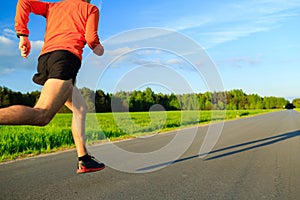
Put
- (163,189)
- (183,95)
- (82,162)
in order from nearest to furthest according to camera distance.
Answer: (82,162) → (163,189) → (183,95)

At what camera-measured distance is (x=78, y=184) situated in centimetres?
436

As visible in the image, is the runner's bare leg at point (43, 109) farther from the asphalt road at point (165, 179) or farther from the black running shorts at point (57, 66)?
the asphalt road at point (165, 179)

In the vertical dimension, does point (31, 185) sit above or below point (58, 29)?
below

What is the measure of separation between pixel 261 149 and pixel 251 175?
3.38m

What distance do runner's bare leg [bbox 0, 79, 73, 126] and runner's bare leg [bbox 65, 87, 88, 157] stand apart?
53 centimetres

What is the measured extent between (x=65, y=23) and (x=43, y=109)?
725 millimetres

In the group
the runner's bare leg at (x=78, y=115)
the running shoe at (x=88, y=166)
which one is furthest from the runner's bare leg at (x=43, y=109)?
the running shoe at (x=88, y=166)

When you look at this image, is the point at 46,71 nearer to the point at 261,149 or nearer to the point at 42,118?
the point at 42,118

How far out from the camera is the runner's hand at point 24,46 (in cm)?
240

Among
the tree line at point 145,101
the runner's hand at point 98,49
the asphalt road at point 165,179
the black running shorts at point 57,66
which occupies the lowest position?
the asphalt road at point 165,179

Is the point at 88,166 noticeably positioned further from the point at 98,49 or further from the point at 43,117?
the point at 98,49

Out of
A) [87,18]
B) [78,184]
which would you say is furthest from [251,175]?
[87,18]

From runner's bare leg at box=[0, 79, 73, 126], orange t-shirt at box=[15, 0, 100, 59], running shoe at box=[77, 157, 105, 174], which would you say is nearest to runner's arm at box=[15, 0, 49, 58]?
orange t-shirt at box=[15, 0, 100, 59]

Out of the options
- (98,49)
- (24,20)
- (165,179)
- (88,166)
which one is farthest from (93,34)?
(165,179)
